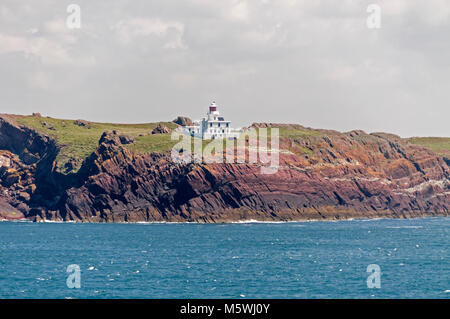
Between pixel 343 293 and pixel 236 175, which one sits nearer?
pixel 343 293

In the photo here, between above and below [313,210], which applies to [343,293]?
below

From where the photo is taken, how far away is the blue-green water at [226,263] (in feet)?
225

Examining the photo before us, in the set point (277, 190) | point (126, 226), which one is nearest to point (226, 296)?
point (126, 226)

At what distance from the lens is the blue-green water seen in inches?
2694

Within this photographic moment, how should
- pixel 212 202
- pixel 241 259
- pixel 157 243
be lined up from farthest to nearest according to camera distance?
1. pixel 212 202
2. pixel 157 243
3. pixel 241 259

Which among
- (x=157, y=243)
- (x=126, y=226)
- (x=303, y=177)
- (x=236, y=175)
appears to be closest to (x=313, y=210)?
(x=303, y=177)

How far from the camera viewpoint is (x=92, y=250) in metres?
112

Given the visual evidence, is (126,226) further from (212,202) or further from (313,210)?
(313,210)

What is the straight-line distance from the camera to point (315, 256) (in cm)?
10000

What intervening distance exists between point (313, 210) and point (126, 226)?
57.0 metres

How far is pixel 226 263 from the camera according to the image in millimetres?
92062
